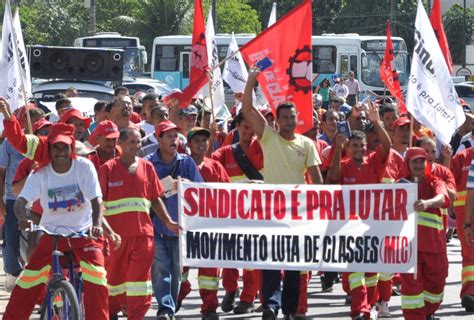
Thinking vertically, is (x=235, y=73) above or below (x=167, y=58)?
above

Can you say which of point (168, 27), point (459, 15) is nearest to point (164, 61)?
point (168, 27)

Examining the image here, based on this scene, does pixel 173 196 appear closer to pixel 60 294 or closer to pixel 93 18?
pixel 60 294

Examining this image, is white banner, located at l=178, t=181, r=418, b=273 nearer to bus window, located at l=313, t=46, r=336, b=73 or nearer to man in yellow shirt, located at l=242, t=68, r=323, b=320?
man in yellow shirt, located at l=242, t=68, r=323, b=320

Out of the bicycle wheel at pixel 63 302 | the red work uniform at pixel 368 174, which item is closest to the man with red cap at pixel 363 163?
the red work uniform at pixel 368 174

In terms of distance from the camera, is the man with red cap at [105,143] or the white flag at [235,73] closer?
the man with red cap at [105,143]

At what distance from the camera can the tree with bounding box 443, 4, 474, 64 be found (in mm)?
76625

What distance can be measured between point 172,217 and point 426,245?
216 cm

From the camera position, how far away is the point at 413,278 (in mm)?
10586

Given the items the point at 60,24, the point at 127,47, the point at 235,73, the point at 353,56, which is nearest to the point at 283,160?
the point at 235,73

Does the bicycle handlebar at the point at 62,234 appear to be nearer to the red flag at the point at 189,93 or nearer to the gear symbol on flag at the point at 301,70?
the gear symbol on flag at the point at 301,70

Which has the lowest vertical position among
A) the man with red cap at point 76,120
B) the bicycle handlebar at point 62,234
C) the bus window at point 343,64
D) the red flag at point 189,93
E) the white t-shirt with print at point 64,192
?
the bus window at point 343,64

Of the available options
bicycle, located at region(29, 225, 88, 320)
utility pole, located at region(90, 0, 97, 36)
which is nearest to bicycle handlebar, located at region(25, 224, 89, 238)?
bicycle, located at region(29, 225, 88, 320)

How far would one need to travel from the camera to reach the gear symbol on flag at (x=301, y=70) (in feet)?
38.2

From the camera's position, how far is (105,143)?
11.2 meters
